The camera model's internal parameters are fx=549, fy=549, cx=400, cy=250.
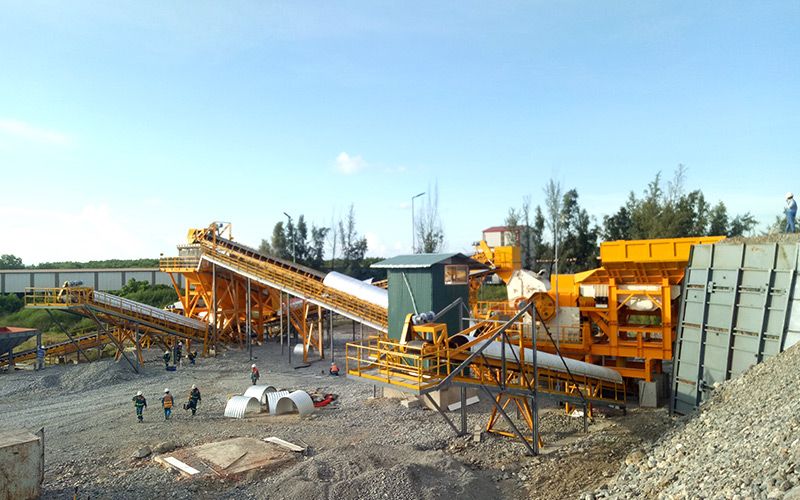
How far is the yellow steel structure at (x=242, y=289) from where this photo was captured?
82.5 ft

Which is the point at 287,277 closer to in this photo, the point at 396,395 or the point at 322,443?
the point at 396,395

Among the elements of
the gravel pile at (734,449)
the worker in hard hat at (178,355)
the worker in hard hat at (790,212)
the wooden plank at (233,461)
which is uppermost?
the worker in hard hat at (790,212)

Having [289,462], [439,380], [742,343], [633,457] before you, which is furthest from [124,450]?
[742,343]

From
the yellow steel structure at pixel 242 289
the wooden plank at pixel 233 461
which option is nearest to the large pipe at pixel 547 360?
the wooden plank at pixel 233 461

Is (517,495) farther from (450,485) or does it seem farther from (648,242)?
(648,242)

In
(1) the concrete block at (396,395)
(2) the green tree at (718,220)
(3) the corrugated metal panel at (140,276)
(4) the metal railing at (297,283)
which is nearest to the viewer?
(1) the concrete block at (396,395)

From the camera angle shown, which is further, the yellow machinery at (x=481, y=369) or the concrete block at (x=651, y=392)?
the concrete block at (x=651, y=392)

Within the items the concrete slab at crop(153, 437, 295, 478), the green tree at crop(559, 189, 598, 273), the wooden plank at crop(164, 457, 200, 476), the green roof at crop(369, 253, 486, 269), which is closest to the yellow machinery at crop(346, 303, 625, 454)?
the green roof at crop(369, 253, 486, 269)

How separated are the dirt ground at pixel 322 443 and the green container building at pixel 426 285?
2.89 meters

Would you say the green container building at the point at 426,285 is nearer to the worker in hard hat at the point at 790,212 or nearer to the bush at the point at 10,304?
the worker in hard hat at the point at 790,212

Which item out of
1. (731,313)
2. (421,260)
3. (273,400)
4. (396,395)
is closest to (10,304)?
(273,400)

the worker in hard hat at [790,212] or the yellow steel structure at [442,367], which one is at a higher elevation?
the worker in hard hat at [790,212]

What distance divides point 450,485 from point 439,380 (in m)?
2.10

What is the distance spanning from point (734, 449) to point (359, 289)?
693 inches
